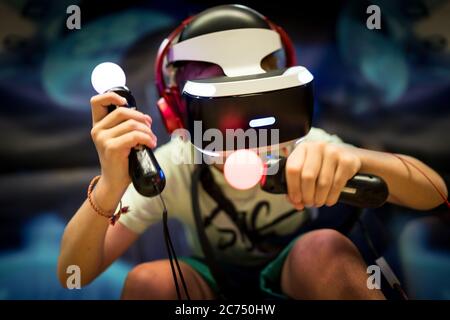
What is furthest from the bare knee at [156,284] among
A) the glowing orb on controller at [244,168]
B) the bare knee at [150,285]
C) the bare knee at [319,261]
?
the glowing orb on controller at [244,168]

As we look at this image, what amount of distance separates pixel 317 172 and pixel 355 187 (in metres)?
0.05

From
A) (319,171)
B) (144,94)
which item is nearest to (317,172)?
(319,171)

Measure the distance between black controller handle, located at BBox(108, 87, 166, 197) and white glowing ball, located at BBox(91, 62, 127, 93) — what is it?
0.12m

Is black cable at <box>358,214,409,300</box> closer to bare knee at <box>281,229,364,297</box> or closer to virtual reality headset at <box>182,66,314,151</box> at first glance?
bare knee at <box>281,229,364,297</box>

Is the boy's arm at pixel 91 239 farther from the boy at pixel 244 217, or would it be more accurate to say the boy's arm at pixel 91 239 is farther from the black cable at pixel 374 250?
the black cable at pixel 374 250

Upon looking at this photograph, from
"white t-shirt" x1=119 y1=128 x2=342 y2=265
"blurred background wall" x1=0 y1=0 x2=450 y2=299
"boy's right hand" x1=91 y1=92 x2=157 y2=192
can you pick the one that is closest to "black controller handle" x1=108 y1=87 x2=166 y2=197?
"boy's right hand" x1=91 y1=92 x2=157 y2=192

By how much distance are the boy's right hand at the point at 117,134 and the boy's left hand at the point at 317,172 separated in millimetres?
192

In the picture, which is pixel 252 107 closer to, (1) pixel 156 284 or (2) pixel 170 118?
(2) pixel 170 118

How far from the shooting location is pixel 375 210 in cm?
89

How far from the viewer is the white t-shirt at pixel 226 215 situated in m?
0.78

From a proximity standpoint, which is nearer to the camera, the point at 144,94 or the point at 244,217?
the point at 244,217

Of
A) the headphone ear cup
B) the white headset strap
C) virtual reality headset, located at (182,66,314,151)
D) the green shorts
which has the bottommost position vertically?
the green shorts

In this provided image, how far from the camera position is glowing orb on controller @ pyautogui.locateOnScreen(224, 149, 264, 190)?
0.52 metres

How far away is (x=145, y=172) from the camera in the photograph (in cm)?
53
